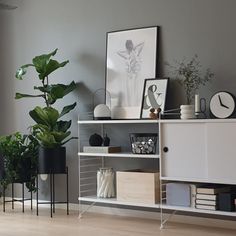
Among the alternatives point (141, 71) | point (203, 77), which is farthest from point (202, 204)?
point (141, 71)

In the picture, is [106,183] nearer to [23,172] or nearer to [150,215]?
[150,215]

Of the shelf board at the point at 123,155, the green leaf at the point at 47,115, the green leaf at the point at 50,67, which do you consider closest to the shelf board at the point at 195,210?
the shelf board at the point at 123,155

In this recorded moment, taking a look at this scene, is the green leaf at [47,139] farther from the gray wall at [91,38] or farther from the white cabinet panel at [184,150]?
the white cabinet panel at [184,150]

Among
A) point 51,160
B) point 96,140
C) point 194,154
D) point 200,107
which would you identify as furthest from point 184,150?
point 51,160

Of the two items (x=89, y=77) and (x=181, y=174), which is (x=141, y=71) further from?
(x=181, y=174)

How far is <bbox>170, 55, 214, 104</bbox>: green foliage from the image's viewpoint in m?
4.84

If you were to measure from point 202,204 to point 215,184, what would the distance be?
0.25m

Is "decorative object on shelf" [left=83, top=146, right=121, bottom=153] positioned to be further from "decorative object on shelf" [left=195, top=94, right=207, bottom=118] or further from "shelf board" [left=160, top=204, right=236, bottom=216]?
"decorative object on shelf" [left=195, top=94, right=207, bottom=118]

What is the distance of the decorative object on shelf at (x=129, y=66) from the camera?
5.22 m

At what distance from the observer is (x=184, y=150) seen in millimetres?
4613

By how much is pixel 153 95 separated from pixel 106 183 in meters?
0.98

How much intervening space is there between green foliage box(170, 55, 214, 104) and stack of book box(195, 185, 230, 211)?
0.83 meters

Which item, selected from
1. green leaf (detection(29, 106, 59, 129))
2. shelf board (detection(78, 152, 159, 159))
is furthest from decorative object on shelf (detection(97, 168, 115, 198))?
green leaf (detection(29, 106, 59, 129))

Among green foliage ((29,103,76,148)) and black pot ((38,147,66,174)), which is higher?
green foliage ((29,103,76,148))
